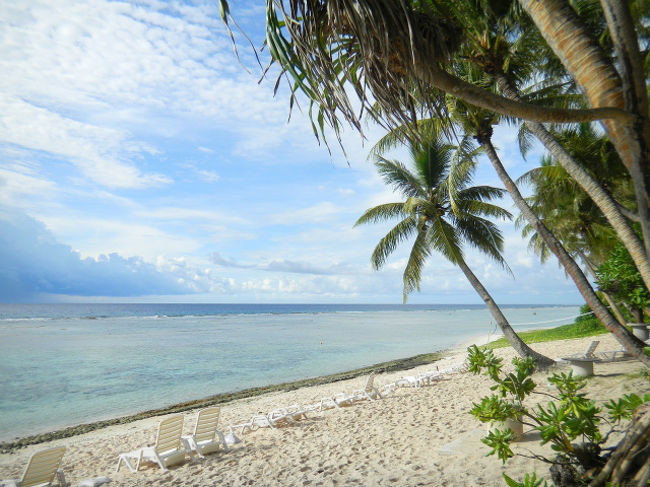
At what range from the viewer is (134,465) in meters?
7.29

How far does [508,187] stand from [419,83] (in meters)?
6.50

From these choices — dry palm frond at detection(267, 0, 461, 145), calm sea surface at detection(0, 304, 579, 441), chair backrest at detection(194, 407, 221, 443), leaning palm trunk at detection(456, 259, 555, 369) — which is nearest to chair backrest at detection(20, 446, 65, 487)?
chair backrest at detection(194, 407, 221, 443)

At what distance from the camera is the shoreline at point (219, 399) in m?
10.9

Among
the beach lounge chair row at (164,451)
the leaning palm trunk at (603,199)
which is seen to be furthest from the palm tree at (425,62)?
the beach lounge chair row at (164,451)

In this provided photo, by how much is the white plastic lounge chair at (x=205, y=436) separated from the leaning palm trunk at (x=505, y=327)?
687 centimetres

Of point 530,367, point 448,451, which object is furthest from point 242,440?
point 530,367

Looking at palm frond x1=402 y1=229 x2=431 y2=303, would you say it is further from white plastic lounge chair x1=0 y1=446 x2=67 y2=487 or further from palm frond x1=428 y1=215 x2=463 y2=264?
white plastic lounge chair x1=0 y1=446 x2=67 y2=487

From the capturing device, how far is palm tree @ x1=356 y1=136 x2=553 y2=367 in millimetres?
11805

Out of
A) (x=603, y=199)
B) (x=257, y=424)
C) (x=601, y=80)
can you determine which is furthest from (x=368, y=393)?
(x=601, y=80)

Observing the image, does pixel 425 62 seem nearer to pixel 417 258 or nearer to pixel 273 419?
pixel 273 419

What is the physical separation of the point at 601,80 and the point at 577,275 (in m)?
4.80

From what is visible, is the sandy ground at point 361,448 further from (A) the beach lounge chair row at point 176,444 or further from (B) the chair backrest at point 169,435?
(B) the chair backrest at point 169,435

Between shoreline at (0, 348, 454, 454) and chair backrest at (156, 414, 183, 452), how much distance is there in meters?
5.78

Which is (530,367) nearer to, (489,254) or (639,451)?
(639,451)
